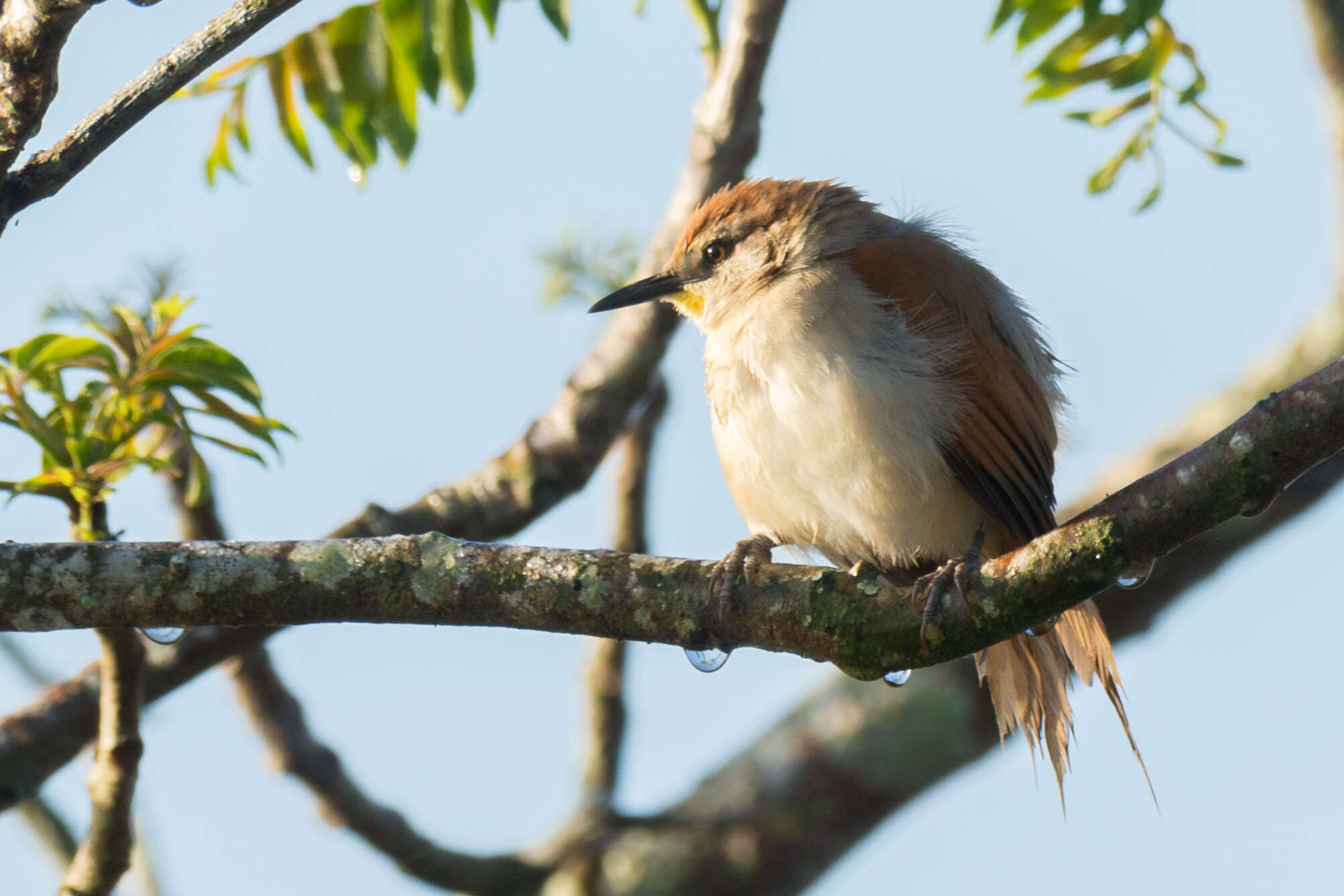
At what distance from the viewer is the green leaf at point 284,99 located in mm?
4203

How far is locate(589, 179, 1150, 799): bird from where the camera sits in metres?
3.80

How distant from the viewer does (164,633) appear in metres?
3.06

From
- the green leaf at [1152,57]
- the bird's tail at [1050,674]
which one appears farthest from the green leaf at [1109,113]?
the bird's tail at [1050,674]

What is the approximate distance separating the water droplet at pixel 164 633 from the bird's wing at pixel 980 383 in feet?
6.80

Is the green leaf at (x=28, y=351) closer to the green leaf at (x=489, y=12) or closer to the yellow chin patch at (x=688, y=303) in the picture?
the green leaf at (x=489, y=12)

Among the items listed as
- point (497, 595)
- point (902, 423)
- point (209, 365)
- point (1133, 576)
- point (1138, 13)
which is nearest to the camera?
point (1133, 576)

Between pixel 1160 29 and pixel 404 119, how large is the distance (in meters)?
2.40

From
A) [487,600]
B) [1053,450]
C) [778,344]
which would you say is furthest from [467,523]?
[1053,450]

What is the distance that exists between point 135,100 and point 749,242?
2.50 m

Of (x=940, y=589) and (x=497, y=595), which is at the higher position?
(x=497, y=595)

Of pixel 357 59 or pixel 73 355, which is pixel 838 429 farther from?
pixel 73 355

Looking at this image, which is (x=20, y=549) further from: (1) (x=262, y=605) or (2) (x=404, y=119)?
(2) (x=404, y=119)

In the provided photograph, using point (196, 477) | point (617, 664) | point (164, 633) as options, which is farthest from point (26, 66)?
point (617, 664)

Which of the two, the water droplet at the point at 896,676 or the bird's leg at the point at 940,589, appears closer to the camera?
the bird's leg at the point at 940,589
